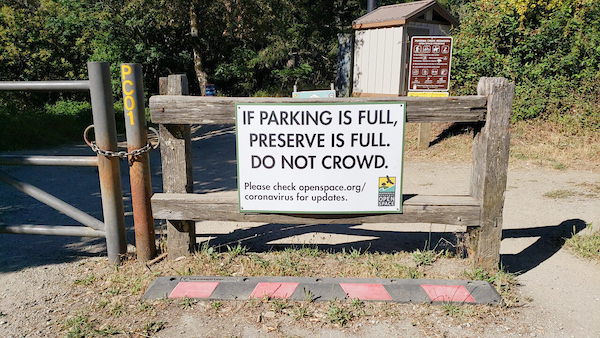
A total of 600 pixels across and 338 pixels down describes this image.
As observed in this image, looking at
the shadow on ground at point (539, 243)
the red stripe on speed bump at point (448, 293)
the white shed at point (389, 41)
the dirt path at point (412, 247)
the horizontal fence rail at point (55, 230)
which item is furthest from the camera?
the white shed at point (389, 41)

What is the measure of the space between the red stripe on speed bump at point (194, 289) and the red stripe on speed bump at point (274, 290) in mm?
313

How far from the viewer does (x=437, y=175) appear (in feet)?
25.4

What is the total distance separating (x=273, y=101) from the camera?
11.6ft

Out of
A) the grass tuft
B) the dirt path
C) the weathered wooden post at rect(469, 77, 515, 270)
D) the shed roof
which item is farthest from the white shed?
the weathered wooden post at rect(469, 77, 515, 270)

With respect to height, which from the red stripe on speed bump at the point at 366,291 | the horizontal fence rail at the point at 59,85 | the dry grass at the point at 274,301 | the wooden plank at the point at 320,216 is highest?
the horizontal fence rail at the point at 59,85

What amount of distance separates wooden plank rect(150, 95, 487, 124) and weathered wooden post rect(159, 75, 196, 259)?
0.13 m

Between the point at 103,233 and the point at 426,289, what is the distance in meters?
2.62

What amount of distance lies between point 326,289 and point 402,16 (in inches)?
396

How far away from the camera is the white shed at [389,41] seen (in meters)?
12.0

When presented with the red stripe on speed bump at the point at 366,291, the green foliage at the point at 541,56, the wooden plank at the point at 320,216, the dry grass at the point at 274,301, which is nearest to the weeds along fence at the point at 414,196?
the wooden plank at the point at 320,216

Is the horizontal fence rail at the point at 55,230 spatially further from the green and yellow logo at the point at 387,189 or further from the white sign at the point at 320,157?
the green and yellow logo at the point at 387,189

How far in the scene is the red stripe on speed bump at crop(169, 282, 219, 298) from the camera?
11.0 feet

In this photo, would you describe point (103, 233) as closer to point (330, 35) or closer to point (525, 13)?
point (525, 13)

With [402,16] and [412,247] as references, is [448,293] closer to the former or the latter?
[412,247]
